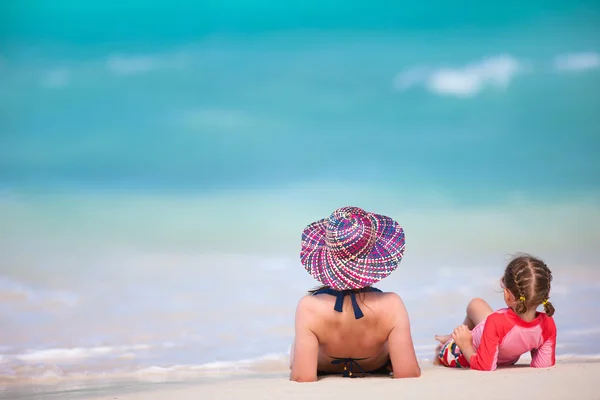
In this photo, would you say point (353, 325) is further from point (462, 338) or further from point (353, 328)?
point (462, 338)

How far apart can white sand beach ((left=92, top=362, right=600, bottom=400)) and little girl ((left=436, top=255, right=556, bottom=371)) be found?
66 millimetres

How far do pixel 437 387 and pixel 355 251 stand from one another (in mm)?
508

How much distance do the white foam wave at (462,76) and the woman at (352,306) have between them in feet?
Result: 18.1

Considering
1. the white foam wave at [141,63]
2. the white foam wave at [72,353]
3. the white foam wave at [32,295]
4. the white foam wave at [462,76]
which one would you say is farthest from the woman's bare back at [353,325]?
the white foam wave at [141,63]

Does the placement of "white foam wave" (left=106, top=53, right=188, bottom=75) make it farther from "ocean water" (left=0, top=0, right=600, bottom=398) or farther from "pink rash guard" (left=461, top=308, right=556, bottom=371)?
"pink rash guard" (left=461, top=308, right=556, bottom=371)

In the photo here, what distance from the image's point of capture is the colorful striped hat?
221cm

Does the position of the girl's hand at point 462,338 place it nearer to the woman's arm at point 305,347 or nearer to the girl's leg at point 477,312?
the girl's leg at point 477,312

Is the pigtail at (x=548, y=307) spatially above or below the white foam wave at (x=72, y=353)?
above

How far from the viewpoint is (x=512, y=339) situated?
7.54ft

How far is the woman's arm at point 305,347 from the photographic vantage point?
7.21 ft

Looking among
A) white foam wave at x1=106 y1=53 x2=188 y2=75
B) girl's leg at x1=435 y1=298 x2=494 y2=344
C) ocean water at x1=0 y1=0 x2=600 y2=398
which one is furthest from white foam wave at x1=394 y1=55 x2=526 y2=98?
girl's leg at x1=435 y1=298 x2=494 y2=344

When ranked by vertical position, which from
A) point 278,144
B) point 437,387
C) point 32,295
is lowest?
point 437,387

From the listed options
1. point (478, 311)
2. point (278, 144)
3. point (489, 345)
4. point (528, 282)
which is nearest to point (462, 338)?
point (489, 345)

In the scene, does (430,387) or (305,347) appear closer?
Answer: (430,387)
